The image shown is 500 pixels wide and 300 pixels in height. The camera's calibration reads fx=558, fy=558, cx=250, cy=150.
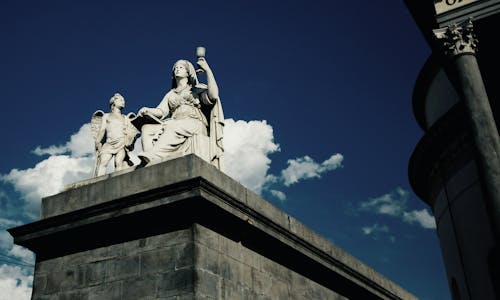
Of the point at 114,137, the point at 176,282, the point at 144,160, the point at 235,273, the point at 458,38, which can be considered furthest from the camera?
the point at 458,38

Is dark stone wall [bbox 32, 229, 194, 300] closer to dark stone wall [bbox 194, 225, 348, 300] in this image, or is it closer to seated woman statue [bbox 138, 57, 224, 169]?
dark stone wall [bbox 194, 225, 348, 300]

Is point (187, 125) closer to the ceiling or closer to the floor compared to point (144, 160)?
closer to the ceiling

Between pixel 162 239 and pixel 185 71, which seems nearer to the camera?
pixel 162 239

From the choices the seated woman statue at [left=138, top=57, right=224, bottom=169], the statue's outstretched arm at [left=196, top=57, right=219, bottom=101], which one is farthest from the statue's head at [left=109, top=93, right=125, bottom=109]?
the statue's outstretched arm at [left=196, top=57, right=219, bottom=101]

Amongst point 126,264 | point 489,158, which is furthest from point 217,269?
point 489,158

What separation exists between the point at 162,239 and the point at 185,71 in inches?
153

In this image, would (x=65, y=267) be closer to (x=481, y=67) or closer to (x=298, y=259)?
(x=298, y=259)

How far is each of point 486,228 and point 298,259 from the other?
943 cm

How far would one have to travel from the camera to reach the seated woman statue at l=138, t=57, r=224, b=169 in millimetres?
10039

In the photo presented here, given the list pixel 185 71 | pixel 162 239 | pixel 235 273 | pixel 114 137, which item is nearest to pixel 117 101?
pixel 114 137

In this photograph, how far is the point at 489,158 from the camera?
10.1 metres

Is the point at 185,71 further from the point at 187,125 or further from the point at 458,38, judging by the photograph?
the point at 458,38

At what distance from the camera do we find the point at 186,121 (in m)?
10.4

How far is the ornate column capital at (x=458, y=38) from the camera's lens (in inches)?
463
